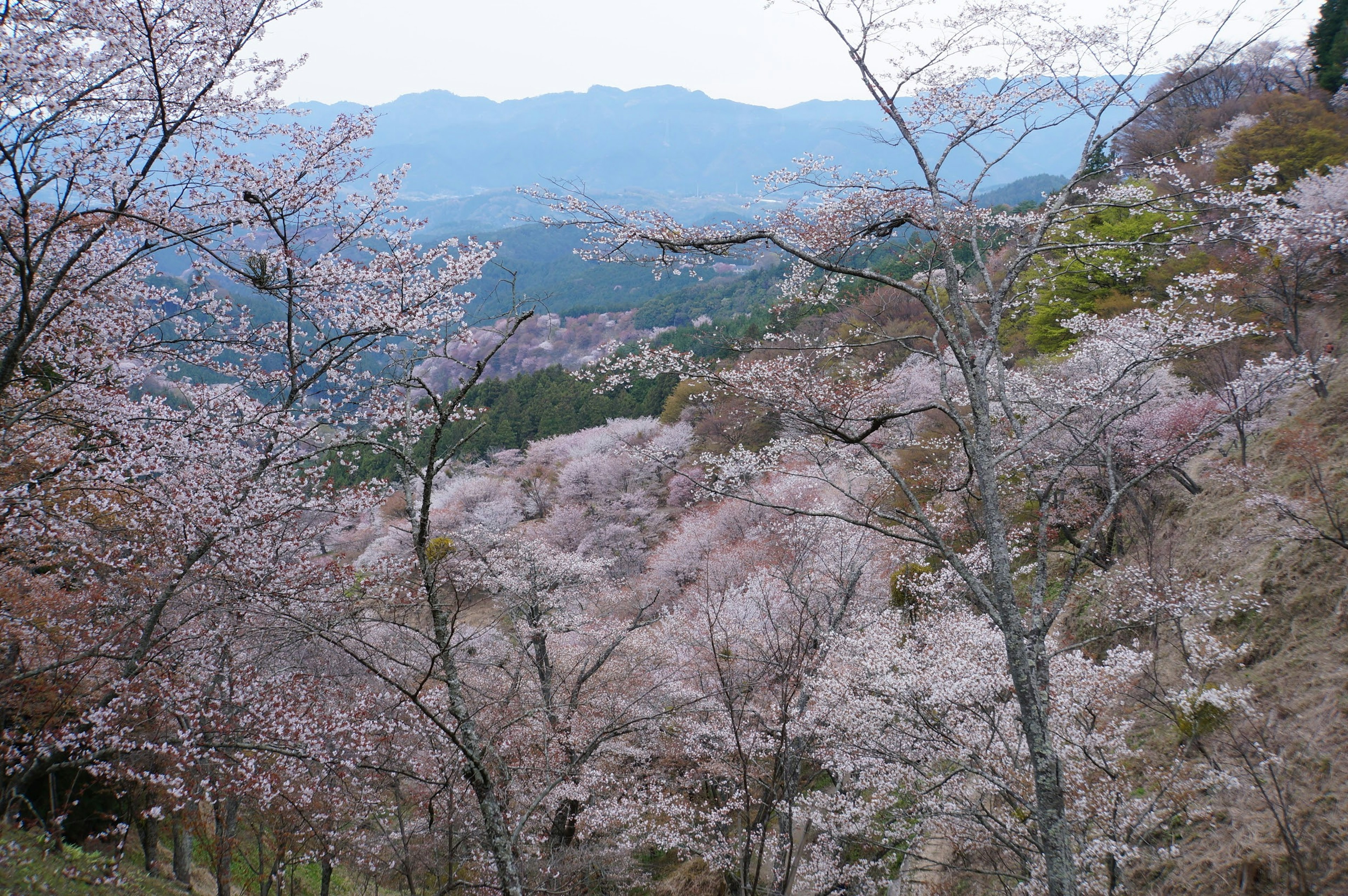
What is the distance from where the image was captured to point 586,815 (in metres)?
12.5

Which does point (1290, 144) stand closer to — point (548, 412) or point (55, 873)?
point (55, 873)

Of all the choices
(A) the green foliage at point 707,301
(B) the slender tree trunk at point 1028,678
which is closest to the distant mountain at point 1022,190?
(A) the green foliage at point 707,301

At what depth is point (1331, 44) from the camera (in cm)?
2470

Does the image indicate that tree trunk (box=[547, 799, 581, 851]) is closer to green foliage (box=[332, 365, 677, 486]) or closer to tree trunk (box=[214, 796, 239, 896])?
tree trunk (box=[214, 796, 239, 896])

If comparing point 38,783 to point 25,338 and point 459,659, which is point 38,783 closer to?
point 459,659

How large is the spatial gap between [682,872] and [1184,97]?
147 ft

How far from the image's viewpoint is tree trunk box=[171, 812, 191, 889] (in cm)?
1045

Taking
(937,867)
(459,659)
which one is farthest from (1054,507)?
(459,659)

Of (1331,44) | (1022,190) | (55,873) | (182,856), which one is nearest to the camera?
(55,873)

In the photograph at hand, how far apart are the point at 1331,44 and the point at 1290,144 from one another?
31.7ft

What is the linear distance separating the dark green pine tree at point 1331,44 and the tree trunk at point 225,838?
38.9 metres

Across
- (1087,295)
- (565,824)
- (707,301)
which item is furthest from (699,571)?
(707,301)

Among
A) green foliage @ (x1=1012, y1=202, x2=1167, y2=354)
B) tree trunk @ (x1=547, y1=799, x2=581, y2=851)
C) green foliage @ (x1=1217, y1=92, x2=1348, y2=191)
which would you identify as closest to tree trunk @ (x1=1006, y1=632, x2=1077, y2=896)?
tree trunk @ (x1=547, y1=799, x2=581, y2=851)

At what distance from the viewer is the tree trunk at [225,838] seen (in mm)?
8703
